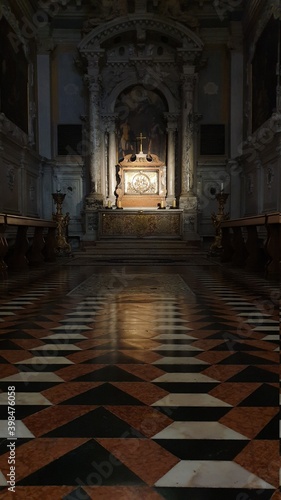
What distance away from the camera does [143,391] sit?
205 cm

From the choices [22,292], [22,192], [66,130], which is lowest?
[22,292]

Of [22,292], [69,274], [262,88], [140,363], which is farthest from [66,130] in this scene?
[140,363]

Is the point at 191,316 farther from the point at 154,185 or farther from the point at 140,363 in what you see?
the point at 154,185

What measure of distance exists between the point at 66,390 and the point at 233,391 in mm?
748

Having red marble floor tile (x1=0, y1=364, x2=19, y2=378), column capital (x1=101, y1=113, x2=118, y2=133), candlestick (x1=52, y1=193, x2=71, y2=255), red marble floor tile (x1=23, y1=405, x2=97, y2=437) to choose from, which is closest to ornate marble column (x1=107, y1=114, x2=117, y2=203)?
column capital (x1=101, y1=113, x2=118, y2=133)

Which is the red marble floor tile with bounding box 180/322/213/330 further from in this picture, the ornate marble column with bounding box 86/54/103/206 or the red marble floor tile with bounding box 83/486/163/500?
the ornate marble column with bounding box 86/54/103/206

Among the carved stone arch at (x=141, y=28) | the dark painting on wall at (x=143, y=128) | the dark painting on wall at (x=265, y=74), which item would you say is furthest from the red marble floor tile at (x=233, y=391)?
the dark painting on wall at (x=143, y=128)

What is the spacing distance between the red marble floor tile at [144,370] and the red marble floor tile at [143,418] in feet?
1.22

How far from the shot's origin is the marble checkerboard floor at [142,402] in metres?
1.33

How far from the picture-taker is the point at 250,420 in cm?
173

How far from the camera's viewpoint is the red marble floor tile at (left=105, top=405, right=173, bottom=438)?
1656 millimetres

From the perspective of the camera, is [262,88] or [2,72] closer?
[2,72]

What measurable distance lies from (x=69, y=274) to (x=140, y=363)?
213 inches

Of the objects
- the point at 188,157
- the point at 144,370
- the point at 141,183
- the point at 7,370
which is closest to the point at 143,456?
the point at 144,370
